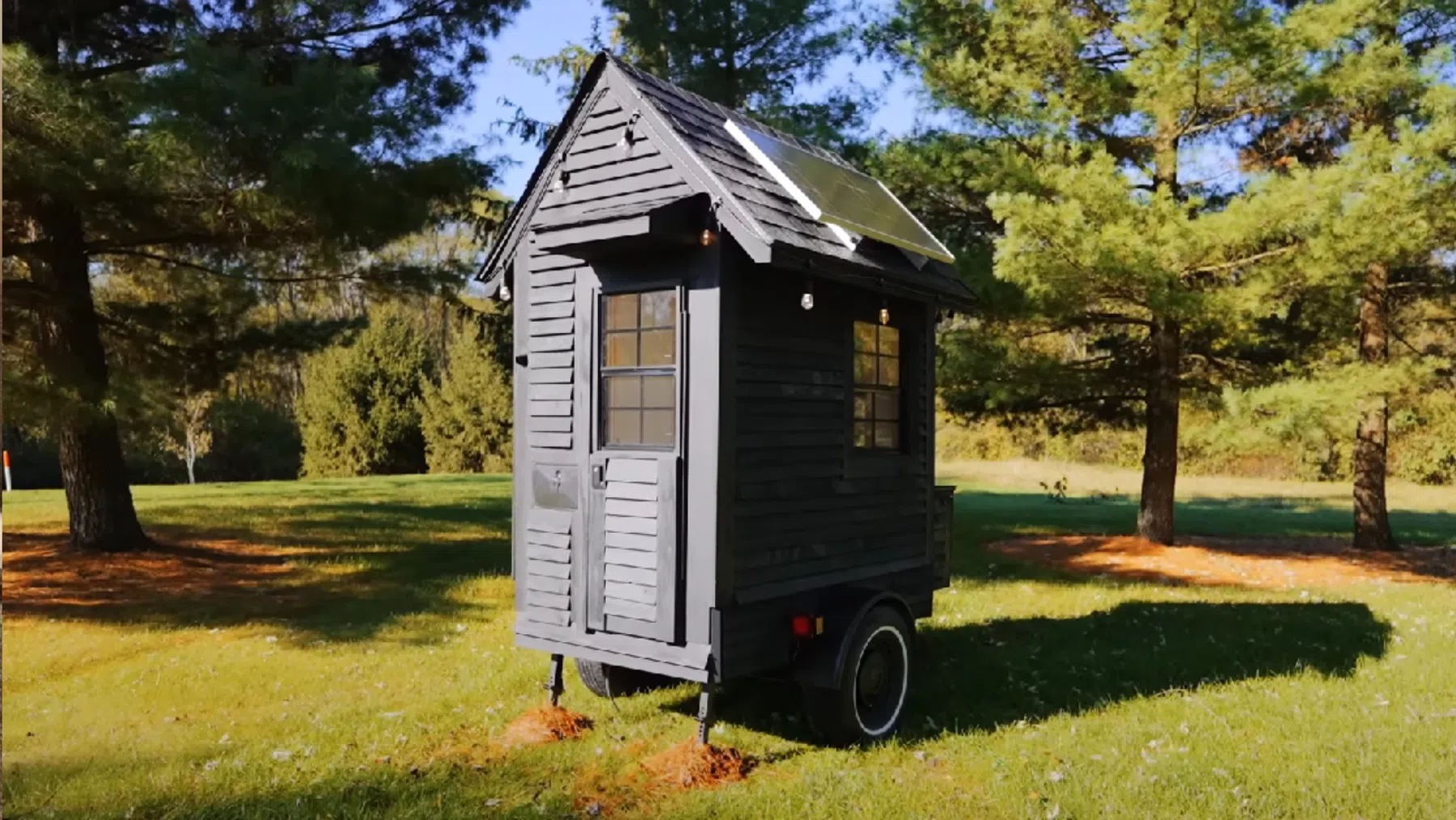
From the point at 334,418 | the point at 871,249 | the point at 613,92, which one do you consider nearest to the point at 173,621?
the point at 613,92

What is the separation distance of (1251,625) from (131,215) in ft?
42.6

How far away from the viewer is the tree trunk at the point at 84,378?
37.8 feet

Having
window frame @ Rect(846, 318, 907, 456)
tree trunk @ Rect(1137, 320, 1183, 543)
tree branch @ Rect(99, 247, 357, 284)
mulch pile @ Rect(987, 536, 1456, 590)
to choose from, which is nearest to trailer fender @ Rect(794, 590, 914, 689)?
window frame @ Rect(846, 318, 907, 456)

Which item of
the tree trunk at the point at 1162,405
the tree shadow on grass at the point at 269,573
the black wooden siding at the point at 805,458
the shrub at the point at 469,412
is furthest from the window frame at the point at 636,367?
the shrub at the point at 469,412

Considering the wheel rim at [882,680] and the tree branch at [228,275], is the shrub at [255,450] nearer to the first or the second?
the tree branch at [228,275]

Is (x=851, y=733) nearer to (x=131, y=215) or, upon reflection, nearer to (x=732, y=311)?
(x=732, y=311)

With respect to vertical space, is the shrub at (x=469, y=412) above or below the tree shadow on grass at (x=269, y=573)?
above

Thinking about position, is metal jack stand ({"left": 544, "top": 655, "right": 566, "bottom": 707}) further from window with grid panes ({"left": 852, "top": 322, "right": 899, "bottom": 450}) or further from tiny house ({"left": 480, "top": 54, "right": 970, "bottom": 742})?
window with grid panes ({"left": 852, "top": 322, "right": 899, "bottom": 450})

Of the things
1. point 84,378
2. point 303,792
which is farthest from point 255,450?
point 303,792

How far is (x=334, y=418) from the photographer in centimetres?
2920

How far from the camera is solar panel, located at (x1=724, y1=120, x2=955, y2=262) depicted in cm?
660

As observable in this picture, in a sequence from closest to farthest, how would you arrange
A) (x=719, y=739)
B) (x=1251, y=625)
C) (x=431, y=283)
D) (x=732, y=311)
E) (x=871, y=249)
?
(x=732, y=311) < (x=719, y=739) < (x=871, y=249) < (x=1251, y=625) < (x=431, y=283)

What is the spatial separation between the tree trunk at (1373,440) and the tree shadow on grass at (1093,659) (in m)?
5.03

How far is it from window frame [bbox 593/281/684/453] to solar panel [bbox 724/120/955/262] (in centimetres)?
116
